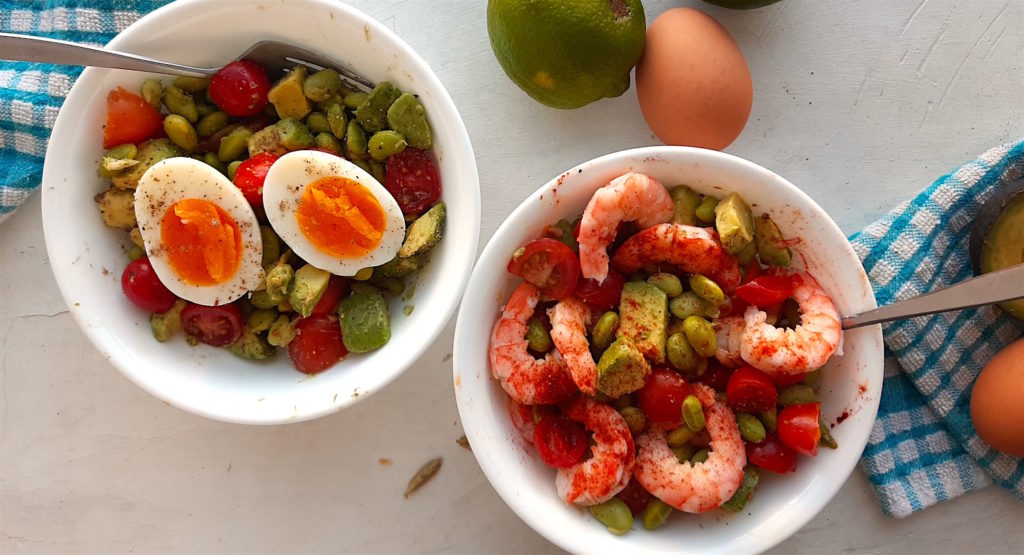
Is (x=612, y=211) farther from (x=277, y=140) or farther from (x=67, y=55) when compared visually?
(x=67, y=55)

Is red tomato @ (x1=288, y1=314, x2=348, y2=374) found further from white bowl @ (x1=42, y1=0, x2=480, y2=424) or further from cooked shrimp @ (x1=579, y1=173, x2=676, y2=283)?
cooked shrimp @ (x1=579, y1=173, x2=676, y2=283)

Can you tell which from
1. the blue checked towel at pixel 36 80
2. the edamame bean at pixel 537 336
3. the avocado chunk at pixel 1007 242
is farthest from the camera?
the blue checked towel at pixel 36 80

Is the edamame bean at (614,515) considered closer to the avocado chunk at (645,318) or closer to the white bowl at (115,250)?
the avocado chunk at (645,318)

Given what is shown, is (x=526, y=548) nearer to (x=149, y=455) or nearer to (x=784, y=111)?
(x=149, y=455)

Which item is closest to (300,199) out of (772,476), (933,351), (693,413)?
(693,413)

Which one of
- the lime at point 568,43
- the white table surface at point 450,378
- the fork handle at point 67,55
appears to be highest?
the lime at point 568,43

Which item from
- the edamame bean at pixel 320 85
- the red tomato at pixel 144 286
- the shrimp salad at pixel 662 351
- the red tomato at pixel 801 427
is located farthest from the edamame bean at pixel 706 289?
the red tomato at pixel 144 286
